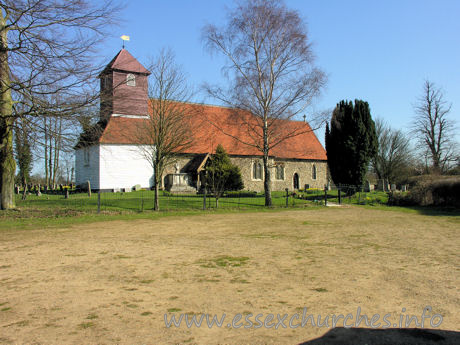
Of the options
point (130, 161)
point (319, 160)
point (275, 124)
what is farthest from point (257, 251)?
point (319, 160)

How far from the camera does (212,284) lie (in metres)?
5.46

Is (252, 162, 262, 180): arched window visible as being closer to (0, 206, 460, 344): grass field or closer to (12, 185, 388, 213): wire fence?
(12, 185, 388, 213): wire fence

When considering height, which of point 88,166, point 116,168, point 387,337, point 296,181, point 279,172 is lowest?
point 387,337

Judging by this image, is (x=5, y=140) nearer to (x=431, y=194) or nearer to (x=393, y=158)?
(x=431, y=194)

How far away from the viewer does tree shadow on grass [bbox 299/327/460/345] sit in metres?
3.46

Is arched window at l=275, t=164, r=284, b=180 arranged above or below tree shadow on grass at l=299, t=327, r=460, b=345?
above

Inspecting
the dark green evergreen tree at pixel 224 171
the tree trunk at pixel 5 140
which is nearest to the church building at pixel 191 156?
the dark green evergreen tree at pixel 224 171

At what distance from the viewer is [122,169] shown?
30.5 metres

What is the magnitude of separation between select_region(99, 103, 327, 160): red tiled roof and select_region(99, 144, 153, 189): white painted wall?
0.99 meters

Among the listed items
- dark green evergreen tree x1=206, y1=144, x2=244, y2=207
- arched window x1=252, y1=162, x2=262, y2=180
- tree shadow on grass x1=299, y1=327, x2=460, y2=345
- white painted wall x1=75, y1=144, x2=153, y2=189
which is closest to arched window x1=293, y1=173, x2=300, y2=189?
arched window x1=252, y1=162, x2=262, y2=180

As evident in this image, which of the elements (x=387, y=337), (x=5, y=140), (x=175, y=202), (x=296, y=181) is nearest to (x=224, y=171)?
(x=175, y=202)

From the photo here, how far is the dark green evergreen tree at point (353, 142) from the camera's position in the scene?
28.1 meters

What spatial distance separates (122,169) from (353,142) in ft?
63.7

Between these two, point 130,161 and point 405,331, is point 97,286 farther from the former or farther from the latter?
point 130,161
